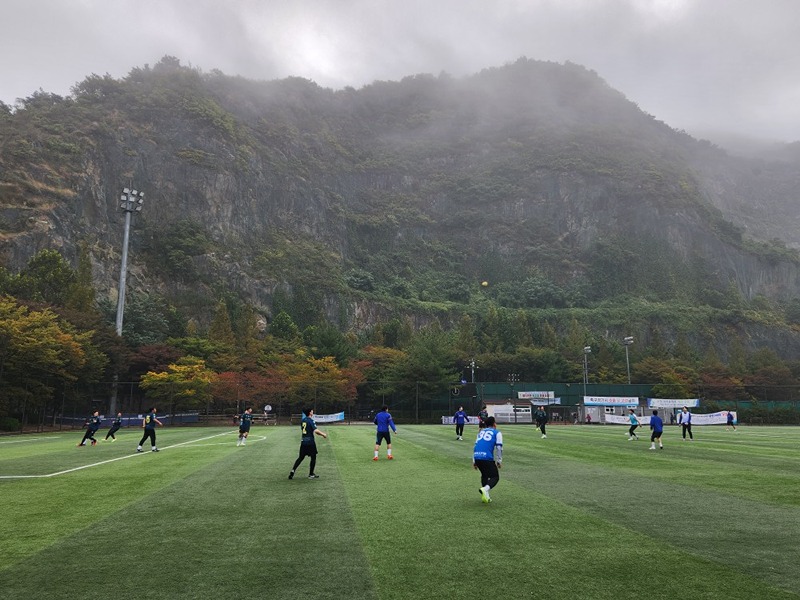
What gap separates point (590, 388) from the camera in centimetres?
7606

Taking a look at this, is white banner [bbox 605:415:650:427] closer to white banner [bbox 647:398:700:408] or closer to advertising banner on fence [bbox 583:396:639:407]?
advertising banner on fence [bbox 583:396:639:407]

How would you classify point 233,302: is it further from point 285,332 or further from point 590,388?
point 590,388

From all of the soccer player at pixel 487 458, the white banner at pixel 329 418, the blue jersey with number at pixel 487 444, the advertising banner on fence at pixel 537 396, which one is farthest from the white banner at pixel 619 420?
the blue jersey with number at pixel 487 444

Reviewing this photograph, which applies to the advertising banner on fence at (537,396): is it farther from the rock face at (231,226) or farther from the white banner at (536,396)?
the rock face at (231,226)

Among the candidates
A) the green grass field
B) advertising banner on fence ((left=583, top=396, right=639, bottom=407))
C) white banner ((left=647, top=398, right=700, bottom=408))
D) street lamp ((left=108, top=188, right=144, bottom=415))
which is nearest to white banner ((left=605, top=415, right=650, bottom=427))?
advertising banner on fence ((left=583, top=396, right=639, bottom=407))

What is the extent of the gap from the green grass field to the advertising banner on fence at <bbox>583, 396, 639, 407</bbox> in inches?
2178

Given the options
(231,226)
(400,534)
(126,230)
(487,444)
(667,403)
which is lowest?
(400,534)

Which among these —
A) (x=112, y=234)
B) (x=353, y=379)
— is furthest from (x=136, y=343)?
(x=112, y=234)

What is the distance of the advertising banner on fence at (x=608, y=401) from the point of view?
228 ft

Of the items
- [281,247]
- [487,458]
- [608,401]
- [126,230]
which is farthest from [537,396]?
[281,247]

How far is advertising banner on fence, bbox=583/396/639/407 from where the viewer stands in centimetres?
6956

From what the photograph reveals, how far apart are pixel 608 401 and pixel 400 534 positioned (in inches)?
2653

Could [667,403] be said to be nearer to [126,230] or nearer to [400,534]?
[400,534]

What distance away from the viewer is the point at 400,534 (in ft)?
27.4
